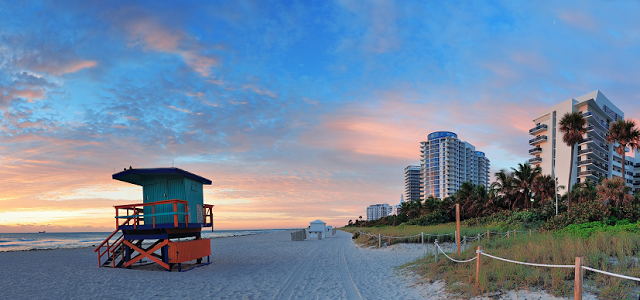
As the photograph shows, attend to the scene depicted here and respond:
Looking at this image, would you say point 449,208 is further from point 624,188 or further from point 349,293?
point 349,293

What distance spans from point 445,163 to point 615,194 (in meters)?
119

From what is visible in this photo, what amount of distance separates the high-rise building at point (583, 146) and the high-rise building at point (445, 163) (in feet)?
195

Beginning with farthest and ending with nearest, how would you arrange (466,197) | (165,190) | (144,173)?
(466,197) → (165,190) → (144,173)

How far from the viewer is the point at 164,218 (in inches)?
590

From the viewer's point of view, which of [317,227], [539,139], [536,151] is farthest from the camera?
[536,151]

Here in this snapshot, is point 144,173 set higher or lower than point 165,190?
higher

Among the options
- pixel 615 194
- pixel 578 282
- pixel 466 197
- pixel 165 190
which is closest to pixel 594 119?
pixel 466 197

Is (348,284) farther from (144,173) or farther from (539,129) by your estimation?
(539,129)

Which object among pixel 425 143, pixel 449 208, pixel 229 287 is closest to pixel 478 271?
pixel 229 287

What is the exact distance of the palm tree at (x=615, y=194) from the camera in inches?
882

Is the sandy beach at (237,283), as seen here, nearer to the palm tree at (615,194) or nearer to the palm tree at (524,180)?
the palm tree at (615,194)

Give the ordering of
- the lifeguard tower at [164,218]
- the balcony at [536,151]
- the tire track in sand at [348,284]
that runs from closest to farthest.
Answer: the tire track in sand at [348,284]
the lifeguard tower at [164,218]
the balcony at [536,151]

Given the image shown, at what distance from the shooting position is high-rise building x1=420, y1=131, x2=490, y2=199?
137500mm

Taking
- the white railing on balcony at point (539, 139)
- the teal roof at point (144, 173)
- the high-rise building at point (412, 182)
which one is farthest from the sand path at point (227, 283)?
the high-rise building at point (412, 182)
